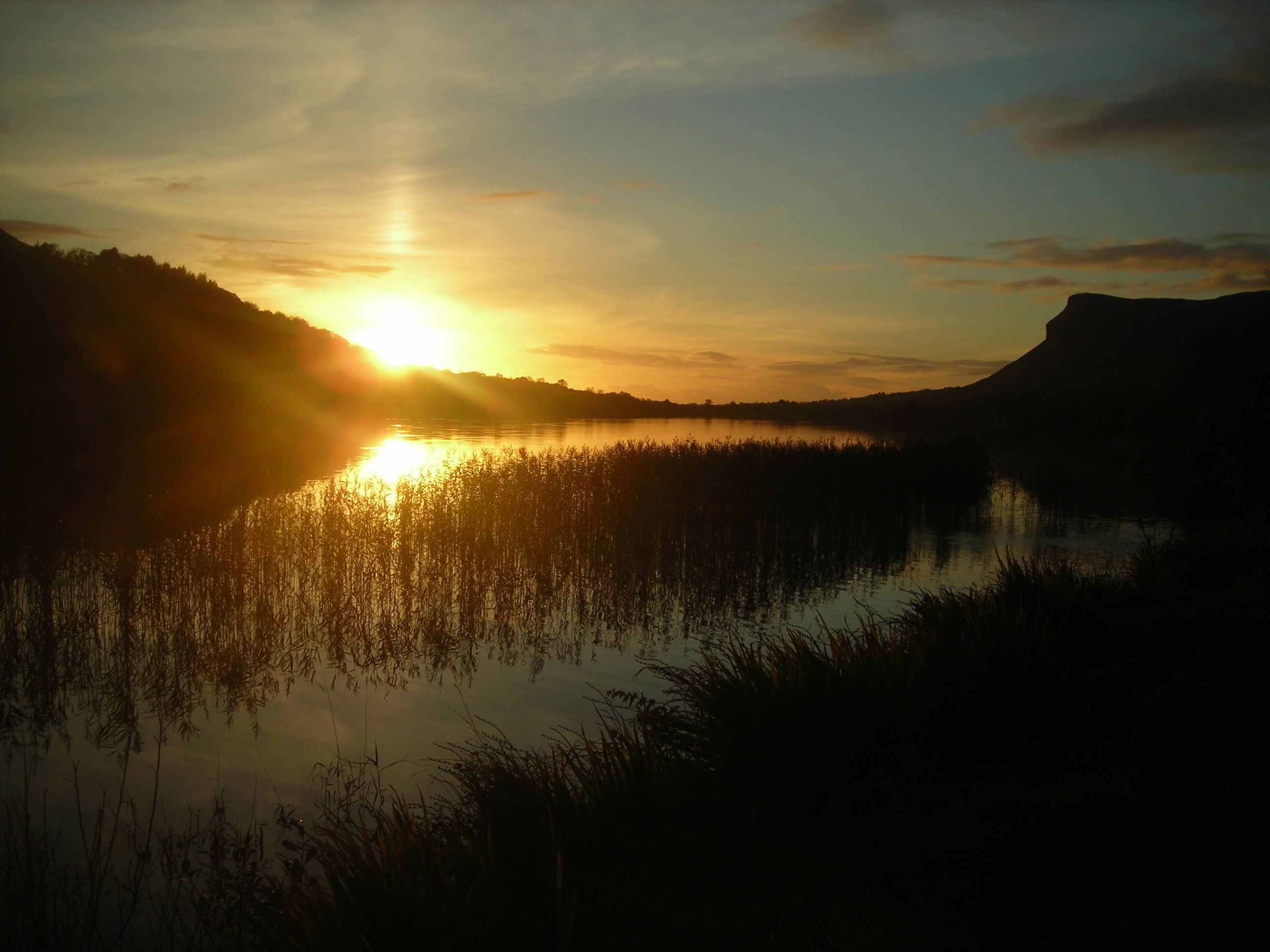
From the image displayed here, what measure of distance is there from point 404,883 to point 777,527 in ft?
52.4

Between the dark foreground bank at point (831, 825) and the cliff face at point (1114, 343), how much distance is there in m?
103

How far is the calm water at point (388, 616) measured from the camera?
7.10 metres

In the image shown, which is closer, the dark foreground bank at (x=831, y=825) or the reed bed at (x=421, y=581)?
the dark foreground bank at (x=831, y=825)

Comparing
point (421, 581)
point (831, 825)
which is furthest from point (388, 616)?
point (831, 825)

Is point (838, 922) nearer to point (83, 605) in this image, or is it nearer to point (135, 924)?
point (135, 924)

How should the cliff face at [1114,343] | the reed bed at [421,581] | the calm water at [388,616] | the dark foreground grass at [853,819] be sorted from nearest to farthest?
1. the dark foreground grass at [853,819]
2. the calm water at [388,616]
3. the reed bed at [421,581]
4. the cliff face at [1114,343]

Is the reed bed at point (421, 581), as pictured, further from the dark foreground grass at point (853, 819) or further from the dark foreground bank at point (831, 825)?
the dark foreground grass at point (853, 819)

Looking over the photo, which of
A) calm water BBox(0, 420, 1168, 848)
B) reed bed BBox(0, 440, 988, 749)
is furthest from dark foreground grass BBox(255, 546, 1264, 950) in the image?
reed bed BBox(0, 440, 988, 749)

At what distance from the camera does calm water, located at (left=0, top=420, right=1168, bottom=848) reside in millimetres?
7098

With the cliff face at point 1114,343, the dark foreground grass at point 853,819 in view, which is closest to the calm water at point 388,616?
the dark foreground grass at point 853,819

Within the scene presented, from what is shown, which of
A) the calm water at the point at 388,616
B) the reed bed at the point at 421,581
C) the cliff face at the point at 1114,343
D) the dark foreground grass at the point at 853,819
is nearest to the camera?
the dark foreground grass at the point at 853,819

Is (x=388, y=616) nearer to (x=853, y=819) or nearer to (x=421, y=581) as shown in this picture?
(x=421, y=581)

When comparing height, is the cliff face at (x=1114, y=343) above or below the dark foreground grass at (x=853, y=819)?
above

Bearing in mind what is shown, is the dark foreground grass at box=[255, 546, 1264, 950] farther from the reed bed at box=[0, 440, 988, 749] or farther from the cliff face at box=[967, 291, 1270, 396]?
the cliff face at box=[967, 291, 1270, 396]
